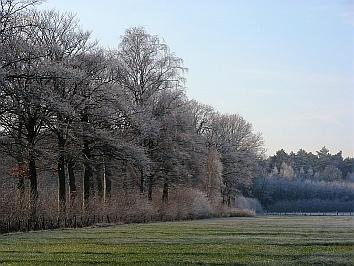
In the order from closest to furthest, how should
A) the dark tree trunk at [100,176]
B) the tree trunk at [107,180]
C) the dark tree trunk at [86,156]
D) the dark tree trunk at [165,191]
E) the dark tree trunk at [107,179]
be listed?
the dark tree trunk at [86,156]
the tree trunk at [107,180]
the dark tree trunk at [100,176]
the dark tree trunk at [107,179]
the dark tree trunk at [165,191]

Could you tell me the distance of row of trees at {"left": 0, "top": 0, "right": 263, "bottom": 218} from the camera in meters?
30.8

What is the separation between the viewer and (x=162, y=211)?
4900 centimetres

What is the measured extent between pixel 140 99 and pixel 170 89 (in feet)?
9.65

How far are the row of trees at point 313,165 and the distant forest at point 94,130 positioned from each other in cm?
7620

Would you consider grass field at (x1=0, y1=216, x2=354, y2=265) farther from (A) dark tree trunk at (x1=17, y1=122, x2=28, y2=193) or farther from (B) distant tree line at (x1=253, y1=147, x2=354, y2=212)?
(B) distant tree line at (x1=253, y1=147, x2=354, y2=212)

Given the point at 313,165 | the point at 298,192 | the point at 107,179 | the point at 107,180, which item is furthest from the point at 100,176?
the point at 313,165

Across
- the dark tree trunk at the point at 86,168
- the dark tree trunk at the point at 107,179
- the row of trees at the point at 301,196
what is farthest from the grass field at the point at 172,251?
the row of trees at the point at 301,196

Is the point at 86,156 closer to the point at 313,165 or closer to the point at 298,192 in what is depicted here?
the point at 298,192

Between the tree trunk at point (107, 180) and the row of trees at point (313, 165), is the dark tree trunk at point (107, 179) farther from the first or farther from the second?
the row of trees at point (313, 165)

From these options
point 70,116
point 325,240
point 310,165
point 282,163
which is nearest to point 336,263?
point 325,240

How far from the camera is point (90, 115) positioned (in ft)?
128

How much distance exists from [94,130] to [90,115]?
4.63ft

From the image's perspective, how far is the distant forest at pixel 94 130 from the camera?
30922 millimetres

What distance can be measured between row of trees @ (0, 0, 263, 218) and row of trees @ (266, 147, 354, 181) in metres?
77.7
